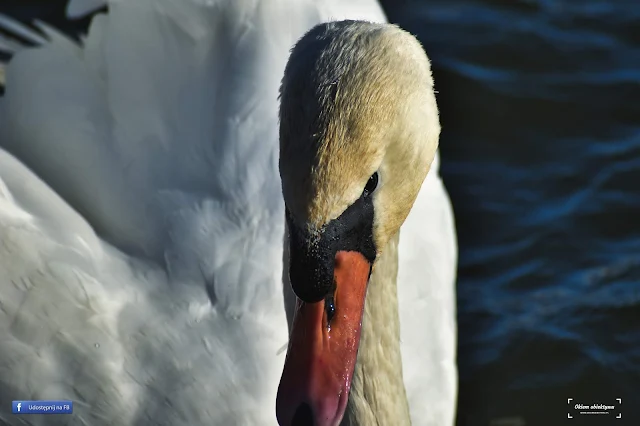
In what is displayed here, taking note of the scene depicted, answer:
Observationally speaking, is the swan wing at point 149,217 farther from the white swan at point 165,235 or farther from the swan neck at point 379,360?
the swan neck at point 379,360

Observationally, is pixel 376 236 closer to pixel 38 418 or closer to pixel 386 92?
pixel 386 92

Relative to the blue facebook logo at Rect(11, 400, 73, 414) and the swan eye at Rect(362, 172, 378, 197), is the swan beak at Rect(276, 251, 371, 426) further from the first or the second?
the blue facebook logo at Rect(11, 400, 73, 414)

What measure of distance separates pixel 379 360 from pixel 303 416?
1.22m

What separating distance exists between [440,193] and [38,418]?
3015mm

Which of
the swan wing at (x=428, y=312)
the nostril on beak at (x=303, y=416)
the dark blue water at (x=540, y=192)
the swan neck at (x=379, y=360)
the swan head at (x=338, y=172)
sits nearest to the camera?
the swan head at (x=338, y=172)

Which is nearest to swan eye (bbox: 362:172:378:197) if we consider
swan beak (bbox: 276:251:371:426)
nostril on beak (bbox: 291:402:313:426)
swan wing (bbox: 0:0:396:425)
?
swan beak (bbox: 276:251:371:426)

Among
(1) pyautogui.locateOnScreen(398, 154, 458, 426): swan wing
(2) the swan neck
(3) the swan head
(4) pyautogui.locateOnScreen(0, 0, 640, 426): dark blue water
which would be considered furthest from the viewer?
(4) pyautogui.locateOnScreen(0, 0, 640, 426): dark blue water

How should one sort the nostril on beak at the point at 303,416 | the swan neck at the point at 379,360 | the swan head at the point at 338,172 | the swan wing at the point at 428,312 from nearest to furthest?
the swan head at the point at 338,172, the nostril on beak at the point at 303,416, the swan neck at the point at 379,360, the swan wing at the point at 428,312

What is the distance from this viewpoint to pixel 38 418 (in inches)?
223

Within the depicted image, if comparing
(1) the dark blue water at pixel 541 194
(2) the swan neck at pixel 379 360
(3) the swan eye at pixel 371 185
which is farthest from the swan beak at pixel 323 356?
(1) the dark blue water at pixel 541 194

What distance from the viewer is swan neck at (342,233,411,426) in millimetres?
5094

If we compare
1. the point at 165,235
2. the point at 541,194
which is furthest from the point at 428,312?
the point at 541,194

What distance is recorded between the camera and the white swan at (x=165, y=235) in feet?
18.3

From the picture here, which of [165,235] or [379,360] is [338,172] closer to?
[379,360]
